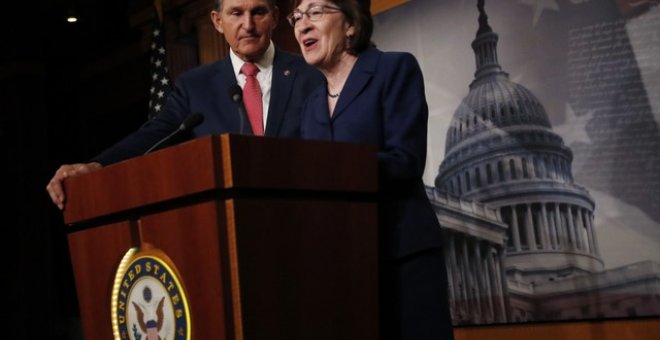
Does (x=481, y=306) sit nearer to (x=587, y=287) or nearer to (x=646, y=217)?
(x=587, y=287)

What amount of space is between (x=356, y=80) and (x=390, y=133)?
0.49ft

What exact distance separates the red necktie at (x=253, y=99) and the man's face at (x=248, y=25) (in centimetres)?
3

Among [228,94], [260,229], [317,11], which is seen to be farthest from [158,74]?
[260,229]

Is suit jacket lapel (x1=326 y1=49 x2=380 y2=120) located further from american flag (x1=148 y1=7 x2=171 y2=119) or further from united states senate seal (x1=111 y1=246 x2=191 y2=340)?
american flag (x1=148 y1=7 x2=171 y2=119)

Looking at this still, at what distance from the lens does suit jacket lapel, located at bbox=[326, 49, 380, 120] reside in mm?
1927

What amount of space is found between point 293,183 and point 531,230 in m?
2.27

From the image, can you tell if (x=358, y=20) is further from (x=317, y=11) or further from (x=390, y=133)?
(x=390, y=133)

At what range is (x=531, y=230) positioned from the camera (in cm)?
374

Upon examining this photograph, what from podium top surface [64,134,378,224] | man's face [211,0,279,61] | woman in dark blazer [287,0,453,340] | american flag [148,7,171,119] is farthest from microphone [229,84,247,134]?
american flag [148,7,171,119]

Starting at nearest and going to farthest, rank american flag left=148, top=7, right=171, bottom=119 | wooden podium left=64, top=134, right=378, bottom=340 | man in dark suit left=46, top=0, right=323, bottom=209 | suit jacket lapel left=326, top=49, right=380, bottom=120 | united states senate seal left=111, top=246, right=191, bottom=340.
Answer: wooden podium left=64, top=134, right=378, bottom=340 < united states senate seal left=111, top=246, right=191, bottom=340 < suit jacket lapel left=326, top=49, right=380, bottom=120 < man in dark suit left=46, top=0, right=323, bottom=209 < american flag left=148, top=7, right=171, bottom=119

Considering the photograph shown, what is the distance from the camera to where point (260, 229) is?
1.61 m

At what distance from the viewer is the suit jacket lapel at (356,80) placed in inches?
75.9

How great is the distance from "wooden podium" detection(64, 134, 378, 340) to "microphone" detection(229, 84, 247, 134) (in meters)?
0.53

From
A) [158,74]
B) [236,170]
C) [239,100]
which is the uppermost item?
[158,74]
